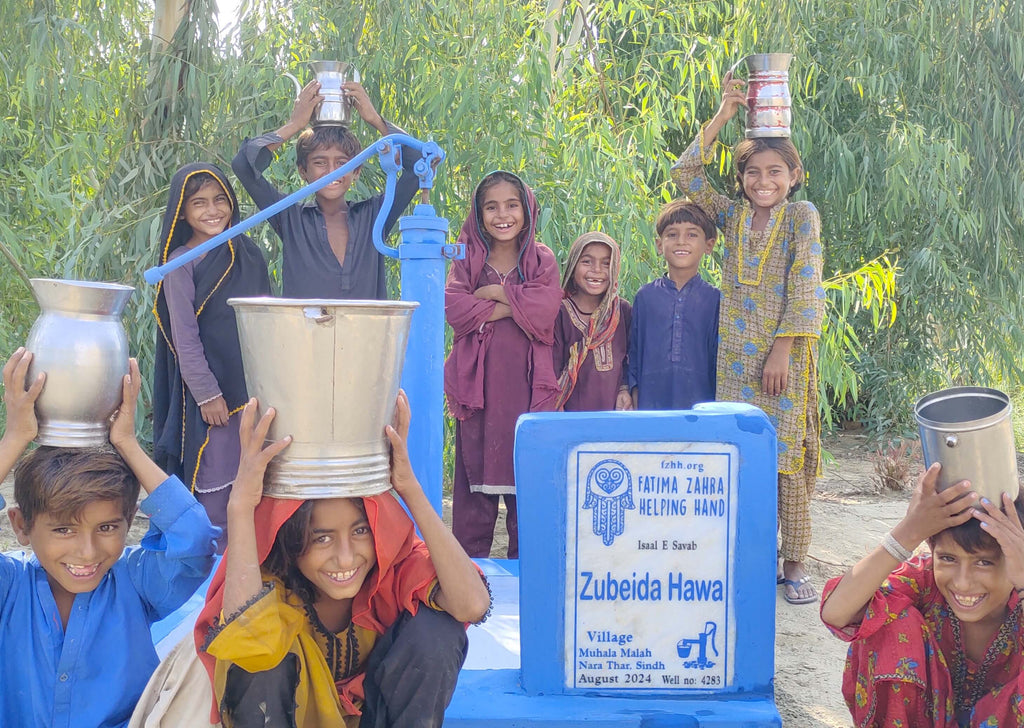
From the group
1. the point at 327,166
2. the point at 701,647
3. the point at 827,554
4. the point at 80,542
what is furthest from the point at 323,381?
the point at 827,554

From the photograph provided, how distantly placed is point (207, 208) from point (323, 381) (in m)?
1.80

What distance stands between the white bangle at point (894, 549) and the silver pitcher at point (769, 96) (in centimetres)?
177

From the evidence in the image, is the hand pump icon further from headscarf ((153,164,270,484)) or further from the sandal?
headscarf ((153,164,270,484))

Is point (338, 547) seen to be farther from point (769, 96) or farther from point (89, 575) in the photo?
point (769, 96)

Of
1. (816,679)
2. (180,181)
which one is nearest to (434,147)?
(180,181)

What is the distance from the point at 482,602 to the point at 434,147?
129cm

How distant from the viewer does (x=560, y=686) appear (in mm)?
2236

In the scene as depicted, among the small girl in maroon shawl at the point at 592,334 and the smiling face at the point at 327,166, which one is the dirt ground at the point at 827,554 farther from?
the smiling face at the point at 327,166

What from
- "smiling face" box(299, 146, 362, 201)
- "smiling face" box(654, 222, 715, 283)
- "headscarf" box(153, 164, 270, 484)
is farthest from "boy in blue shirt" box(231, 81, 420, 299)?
"smiling face" box(654, 222, 715, 283)

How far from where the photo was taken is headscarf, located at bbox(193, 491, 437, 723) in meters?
1.72

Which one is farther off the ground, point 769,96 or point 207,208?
point 769,96

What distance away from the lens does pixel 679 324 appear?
3.42 m

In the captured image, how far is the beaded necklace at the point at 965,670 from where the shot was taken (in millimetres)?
1953

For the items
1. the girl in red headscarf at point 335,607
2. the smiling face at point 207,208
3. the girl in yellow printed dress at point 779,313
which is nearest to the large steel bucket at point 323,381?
the girl in red headscarf at point 335,607
